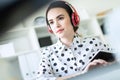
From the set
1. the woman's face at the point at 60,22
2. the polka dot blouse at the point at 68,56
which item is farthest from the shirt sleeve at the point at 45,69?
the woman's face at the point at 60,22

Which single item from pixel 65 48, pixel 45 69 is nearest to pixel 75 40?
pixel 65 48

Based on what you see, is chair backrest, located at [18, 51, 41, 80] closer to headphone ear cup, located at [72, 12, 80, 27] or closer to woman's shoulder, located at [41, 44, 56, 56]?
woman's shoulder, located at [41, 44, 56, 56]

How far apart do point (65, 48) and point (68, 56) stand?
0.14 ft

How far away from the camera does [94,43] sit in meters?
0.92

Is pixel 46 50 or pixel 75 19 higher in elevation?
pixel 75 19

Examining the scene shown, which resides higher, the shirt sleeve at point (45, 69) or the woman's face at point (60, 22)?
the woman's face at point (60, 22)

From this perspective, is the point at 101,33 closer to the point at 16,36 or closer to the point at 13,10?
the point at 16,36

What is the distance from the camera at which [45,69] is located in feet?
Result: 2.88

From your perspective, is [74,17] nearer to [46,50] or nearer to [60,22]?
[60,22]

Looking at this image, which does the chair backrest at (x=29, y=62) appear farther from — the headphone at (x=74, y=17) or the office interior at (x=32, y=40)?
the headphone at (x=74, y=17)

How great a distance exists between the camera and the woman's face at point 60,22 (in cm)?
90

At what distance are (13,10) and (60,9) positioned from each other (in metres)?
0.60

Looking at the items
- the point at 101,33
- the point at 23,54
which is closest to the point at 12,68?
the point at 23,54

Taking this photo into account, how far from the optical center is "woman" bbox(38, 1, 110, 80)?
87 cm
